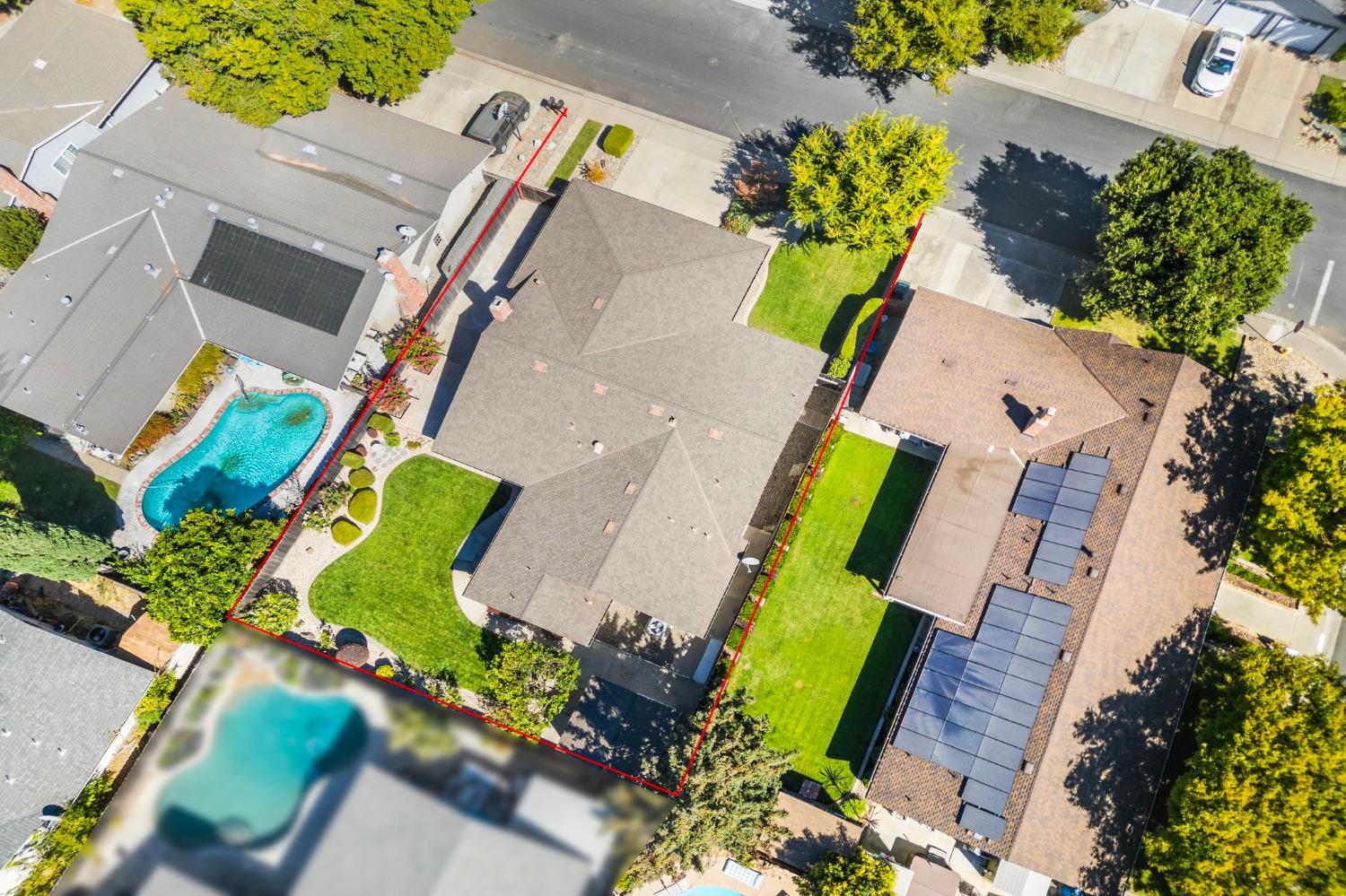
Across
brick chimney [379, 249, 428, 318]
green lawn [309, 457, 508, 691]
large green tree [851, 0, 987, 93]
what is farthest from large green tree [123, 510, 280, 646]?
large green tree [851, 0, 987, 93]

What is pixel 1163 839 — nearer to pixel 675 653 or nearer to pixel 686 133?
pixel 675 653

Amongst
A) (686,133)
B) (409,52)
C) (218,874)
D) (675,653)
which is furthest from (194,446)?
(686,133)

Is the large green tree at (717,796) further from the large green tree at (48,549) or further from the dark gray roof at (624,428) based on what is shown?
the large green tree at (48,549)

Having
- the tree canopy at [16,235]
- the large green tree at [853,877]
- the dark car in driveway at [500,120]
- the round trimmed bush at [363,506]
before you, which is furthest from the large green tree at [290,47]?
the large green tree at [853,877]

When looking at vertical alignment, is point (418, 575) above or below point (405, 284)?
below

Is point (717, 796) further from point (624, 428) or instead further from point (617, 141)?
point (617, 141)

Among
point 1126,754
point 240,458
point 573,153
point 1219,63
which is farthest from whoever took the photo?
point 573,153

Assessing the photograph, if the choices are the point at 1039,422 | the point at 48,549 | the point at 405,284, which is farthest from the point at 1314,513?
the point at 48,549
